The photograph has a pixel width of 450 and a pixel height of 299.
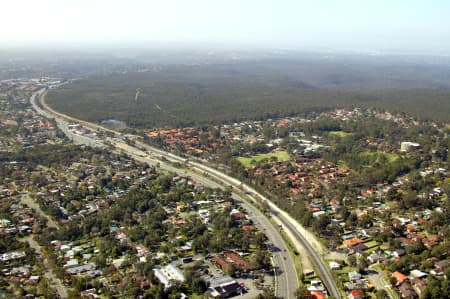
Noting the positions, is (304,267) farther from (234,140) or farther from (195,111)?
(195,111)

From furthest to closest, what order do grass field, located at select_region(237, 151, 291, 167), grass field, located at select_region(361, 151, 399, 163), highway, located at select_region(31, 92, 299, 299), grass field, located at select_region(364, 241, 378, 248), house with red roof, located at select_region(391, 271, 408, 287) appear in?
grass field, located at select_region(237, 151, 291, 167)
grass field, located at select_region(361, 151, 399, 163)
grass field, located at select_region(364, 241, 378, 248)
highway, located at select_region(31, 92, 299, 299)
house with red roof, located at select_region(391, 271, 408, 287)

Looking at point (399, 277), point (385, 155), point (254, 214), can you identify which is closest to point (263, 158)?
point (385, 155)

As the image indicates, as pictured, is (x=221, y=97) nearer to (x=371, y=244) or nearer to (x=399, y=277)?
(x=371, y=244)

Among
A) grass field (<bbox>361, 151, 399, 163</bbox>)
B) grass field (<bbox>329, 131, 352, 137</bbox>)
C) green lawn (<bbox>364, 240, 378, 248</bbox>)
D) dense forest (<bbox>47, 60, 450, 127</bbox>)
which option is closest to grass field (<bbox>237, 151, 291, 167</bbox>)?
grass field (<bbox>361, 151, 399, 163</bbox>)

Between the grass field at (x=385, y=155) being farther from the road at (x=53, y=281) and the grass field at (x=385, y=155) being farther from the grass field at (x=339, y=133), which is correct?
the road at (x=53, y=281)

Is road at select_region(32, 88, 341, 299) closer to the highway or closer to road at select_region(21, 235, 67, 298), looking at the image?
the highway

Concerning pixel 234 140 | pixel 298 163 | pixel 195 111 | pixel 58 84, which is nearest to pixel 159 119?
pixel 195 111
